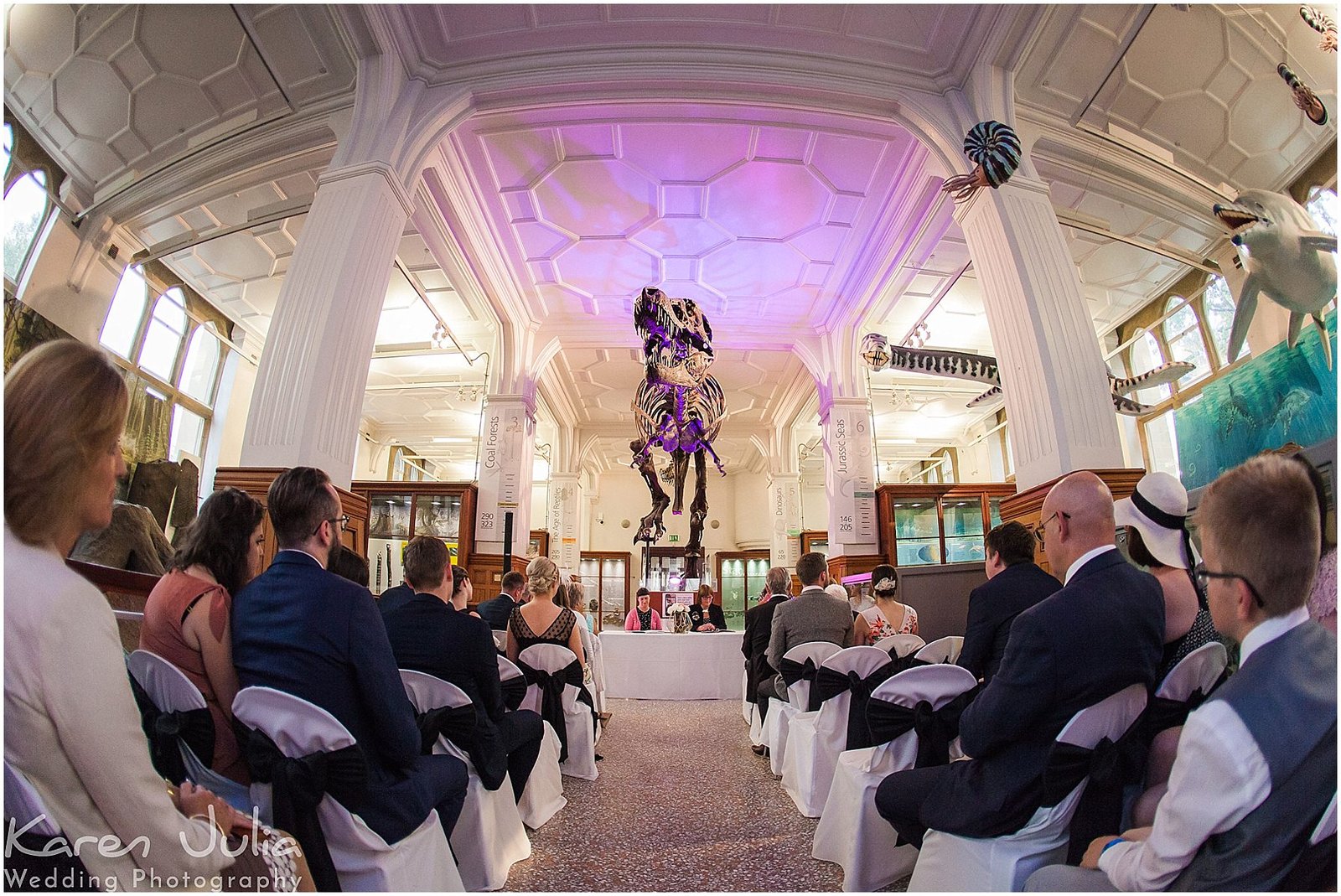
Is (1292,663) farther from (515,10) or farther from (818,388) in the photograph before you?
(818,388)

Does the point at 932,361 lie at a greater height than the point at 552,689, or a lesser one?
greater

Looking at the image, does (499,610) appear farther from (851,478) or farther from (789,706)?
(851,478)

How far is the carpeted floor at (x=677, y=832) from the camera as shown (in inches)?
75.8

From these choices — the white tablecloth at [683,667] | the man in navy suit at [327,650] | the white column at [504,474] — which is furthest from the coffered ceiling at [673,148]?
the white tablecloth at [683,667]

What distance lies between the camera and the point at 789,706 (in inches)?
131

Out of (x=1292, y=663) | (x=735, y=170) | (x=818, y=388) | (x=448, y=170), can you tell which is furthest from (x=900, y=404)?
(x=1292, y=663)

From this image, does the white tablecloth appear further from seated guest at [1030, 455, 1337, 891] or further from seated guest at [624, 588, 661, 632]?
seated guest at [1030, 455, 1337, 891]

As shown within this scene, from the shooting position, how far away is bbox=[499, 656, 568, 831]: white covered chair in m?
2.50

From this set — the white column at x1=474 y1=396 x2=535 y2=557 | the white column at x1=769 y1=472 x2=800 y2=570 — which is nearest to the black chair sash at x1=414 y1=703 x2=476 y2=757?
the white column at x1=474 y1=396 x2=535 y2=557

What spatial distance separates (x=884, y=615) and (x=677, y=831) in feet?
5.42

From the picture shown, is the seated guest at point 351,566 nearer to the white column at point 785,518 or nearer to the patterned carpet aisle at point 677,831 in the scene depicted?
the patterned carpet aisle at point 677,831

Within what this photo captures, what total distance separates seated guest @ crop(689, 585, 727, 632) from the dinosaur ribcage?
86.3 inches

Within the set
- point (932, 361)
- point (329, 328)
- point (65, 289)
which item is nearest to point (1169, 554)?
point (65, 289)

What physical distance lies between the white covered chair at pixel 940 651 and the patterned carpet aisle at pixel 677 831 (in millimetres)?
738
